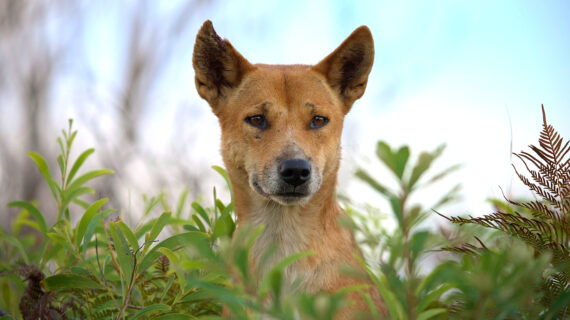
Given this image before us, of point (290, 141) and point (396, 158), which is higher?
point (396, 158)

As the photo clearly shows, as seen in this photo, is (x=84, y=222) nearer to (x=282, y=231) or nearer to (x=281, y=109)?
(x=282, y=231)

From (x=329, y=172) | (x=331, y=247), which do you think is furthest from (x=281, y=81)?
(x=331, y=247)

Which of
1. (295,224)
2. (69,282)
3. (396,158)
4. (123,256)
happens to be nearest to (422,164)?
(396,158)

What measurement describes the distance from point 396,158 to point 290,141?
215cm

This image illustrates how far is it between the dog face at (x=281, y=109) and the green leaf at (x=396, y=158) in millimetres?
1945

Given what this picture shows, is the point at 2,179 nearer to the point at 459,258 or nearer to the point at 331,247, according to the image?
the point at 331,247

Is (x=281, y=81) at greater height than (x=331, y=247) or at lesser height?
greater

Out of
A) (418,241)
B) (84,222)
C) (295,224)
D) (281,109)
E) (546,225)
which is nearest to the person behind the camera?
(418,241)

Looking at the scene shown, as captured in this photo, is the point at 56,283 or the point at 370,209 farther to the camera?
the point at 56,283

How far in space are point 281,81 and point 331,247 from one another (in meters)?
1.29

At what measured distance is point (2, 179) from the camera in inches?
263

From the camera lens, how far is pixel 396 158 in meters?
1.08

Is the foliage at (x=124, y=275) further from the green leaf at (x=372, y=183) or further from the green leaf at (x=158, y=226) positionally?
the green leaf at (x=372, y=183)

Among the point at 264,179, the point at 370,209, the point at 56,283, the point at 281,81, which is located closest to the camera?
the point at 370,209
